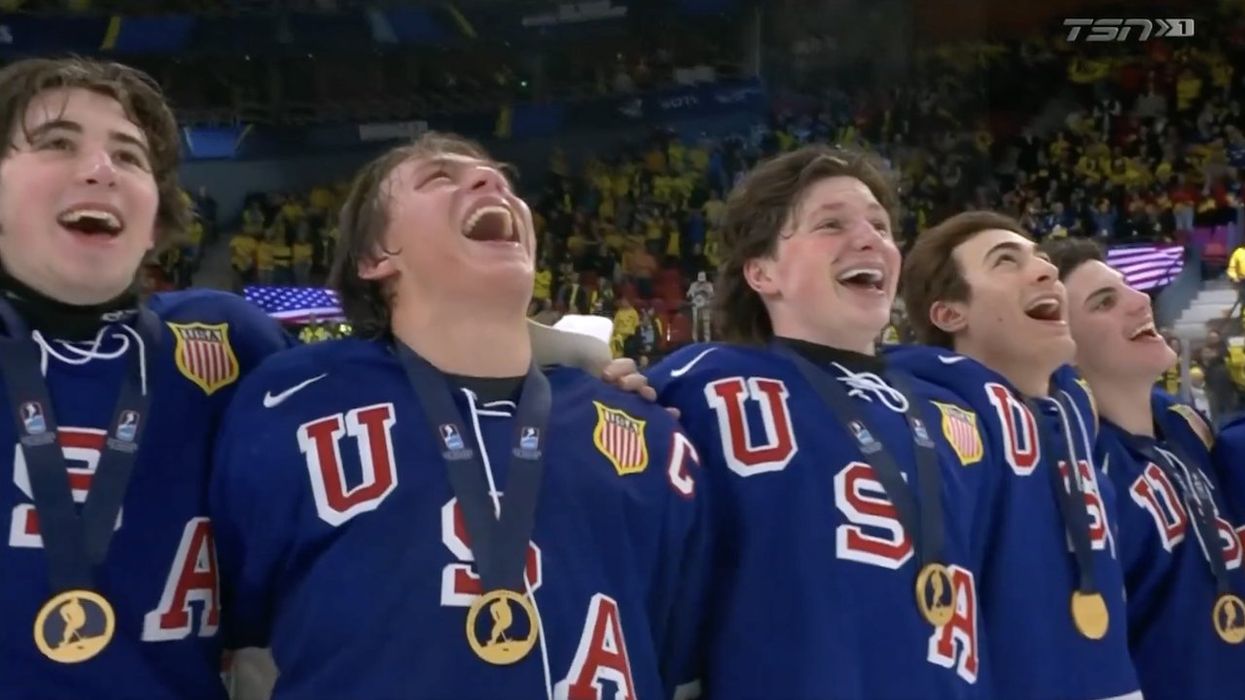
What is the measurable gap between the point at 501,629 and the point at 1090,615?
1.26 meters

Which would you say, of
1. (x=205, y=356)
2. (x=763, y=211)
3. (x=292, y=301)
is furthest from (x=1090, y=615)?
(x=292, y=301)

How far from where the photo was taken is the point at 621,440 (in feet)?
6.52

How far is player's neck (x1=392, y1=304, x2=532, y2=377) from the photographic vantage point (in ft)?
6.52

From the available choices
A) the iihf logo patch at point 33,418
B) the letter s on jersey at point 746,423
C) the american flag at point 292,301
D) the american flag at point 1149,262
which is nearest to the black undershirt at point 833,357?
the letter s on jersey at point 746,423

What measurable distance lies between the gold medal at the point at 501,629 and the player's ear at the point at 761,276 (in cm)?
97

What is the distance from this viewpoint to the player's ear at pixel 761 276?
246cm

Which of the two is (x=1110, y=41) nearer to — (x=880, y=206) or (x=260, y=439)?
(x=880, y=206)

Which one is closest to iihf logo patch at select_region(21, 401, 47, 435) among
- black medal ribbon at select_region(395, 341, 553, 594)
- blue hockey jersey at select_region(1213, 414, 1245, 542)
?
black medal ribbon at select_region(395, 341, 553, 594)

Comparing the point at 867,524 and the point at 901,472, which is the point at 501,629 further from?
the point at 901,472

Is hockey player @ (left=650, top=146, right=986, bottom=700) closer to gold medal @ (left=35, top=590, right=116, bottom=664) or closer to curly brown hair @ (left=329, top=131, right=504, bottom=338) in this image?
curly brown hair @ (left=329, top=131, right=504, bottom=338)

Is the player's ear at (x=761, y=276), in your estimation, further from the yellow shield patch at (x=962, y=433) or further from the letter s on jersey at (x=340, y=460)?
the letter s on jersey at (x=340, y=460)

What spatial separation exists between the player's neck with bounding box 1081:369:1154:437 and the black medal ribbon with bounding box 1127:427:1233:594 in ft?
0.21

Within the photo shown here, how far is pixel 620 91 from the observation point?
16375 millimetres

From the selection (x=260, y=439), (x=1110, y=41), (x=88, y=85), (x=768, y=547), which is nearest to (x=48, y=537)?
(x=260, y=439)
